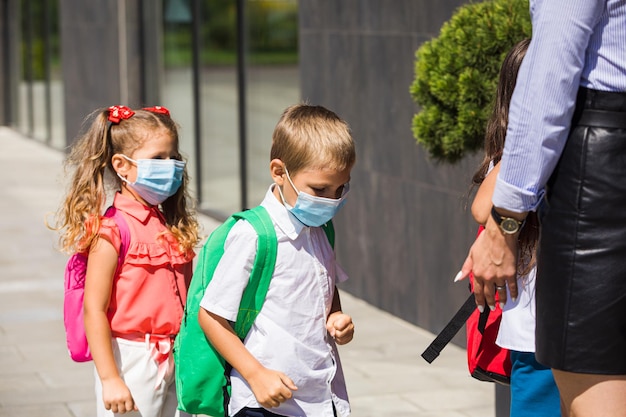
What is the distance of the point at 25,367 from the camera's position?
6539mm

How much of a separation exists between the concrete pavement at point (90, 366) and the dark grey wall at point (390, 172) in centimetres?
26

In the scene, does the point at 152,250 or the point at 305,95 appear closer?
the point at 152,250

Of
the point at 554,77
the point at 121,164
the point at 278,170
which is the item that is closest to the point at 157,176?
the point at 121,164

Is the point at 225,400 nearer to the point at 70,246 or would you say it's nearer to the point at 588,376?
the point at 70,246

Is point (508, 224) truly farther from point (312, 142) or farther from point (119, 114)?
point (119, 114)

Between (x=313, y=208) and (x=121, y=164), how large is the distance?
82 cm

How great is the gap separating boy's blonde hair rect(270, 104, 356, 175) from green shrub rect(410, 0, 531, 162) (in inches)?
59.2

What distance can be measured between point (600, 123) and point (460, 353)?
14.3ft

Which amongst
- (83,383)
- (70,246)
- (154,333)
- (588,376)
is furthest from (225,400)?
(83,383)

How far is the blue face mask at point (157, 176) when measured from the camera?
3584 millimetres

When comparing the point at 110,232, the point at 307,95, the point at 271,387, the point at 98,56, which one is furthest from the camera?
the point at 98,56

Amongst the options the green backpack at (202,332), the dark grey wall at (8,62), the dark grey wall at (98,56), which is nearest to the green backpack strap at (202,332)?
the green backpack at (202,332)

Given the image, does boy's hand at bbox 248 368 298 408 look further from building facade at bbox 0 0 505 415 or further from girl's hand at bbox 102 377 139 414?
building facade at bbox 0 0 505 415

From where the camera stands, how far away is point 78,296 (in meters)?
3.51
